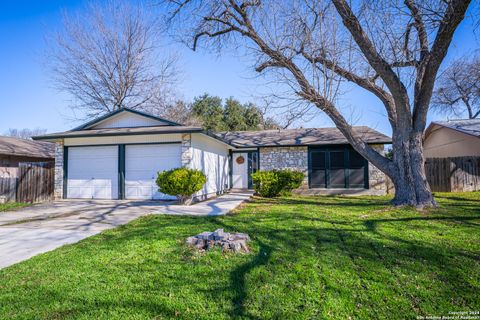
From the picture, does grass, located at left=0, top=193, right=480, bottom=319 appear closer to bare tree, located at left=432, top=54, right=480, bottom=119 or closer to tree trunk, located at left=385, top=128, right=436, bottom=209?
tree trunk, located at left=385, top=128, right=436, bottom=209

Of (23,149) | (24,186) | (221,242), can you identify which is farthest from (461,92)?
(23,149)

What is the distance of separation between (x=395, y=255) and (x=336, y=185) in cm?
1021

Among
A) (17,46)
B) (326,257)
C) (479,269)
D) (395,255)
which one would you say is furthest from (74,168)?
(479,269)

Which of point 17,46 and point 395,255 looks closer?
point 395,255

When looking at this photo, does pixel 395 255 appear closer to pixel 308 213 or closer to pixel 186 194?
pixel 308 213

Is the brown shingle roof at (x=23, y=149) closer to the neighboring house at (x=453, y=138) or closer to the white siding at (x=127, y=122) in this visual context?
the white siding at (x=127, y=122)

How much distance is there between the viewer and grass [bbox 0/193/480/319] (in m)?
2.55

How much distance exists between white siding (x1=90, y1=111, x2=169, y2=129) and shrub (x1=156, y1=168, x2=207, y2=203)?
114 inches

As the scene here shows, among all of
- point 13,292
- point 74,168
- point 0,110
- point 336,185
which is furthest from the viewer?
point 0,110

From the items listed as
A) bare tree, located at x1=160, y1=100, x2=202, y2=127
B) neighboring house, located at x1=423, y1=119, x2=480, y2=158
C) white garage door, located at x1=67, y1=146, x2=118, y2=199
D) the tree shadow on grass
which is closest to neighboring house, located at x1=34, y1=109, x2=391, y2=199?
white garage door, located at x1=67, y1=146, x2=118, y2=199

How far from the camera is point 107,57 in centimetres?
1891

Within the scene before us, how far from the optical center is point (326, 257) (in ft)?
12.6

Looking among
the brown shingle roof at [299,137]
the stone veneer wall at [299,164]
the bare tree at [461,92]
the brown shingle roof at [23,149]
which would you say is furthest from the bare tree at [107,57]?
the bare tree at [461,92]

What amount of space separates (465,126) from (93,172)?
21.3 metres
